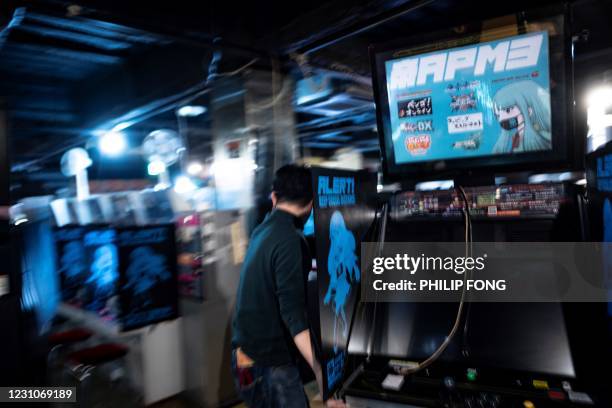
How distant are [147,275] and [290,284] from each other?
2176 millimetres

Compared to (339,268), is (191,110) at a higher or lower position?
higher

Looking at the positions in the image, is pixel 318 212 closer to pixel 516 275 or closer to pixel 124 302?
pixel 516 275

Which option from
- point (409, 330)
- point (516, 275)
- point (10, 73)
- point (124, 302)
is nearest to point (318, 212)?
point (409, 330)

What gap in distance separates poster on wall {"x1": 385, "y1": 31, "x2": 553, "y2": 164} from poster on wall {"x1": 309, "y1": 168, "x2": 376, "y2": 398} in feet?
1.39

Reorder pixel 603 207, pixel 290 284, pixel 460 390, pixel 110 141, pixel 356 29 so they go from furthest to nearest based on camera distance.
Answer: pixel 110 141 < pixel 356 29 < pixel 290 284 < pixel 603 207 < pixel 460 390

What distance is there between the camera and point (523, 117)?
2.04 meters

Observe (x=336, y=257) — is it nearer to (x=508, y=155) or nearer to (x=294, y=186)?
(x=294, y=186)

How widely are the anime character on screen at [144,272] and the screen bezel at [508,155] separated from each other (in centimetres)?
248

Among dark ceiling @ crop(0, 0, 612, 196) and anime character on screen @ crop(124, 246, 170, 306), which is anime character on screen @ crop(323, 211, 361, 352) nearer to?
dark ceiling @ crop(0, 0, 612, 196)

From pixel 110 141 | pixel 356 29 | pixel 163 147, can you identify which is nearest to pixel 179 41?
pixel 356 29

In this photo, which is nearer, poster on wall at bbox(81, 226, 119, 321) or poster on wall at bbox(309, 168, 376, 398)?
poster on wall at bbox(309, 168, 376, 398)

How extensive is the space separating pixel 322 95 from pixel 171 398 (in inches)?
143

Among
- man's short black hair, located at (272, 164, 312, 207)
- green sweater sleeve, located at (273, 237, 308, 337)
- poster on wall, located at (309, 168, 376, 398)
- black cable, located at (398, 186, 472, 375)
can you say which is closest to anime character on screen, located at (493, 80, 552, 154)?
black cable, located at (398, 186, 472, 375)

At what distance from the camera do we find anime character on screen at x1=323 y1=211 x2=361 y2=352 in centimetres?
192
